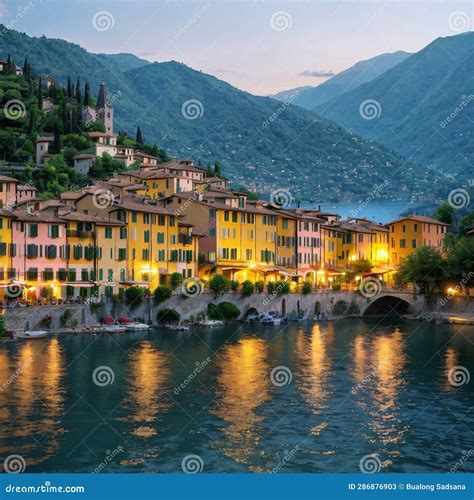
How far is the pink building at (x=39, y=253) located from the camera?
62250 millimetres

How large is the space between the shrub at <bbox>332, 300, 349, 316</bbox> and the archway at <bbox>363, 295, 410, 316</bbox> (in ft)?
9.69

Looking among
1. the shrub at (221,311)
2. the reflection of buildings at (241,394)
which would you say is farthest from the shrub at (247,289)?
the reflection of buildings at (241,394)

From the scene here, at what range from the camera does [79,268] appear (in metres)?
66.1

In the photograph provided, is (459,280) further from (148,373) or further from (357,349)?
(148,373)

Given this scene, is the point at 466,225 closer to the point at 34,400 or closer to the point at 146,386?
the point at 146,386

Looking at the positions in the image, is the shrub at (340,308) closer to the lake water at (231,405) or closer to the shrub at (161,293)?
the shrub at (161,293)

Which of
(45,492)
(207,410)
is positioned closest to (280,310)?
(207,410)

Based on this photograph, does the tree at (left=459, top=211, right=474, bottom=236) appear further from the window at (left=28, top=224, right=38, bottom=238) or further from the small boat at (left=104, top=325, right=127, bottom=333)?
the window at (left=28, top=224, right=38, bottom=238)

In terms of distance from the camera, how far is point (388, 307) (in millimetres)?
88438

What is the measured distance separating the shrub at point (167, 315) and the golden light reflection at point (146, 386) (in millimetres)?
12859

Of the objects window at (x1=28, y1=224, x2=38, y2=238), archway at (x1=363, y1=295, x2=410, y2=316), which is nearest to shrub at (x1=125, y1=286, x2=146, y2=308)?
window at (x1=28, y1=224, x2=38, y2=238)

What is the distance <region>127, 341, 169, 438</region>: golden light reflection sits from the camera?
33094mm

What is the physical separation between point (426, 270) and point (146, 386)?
48833 millimetres

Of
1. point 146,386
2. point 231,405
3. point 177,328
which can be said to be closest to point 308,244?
point 177,328
